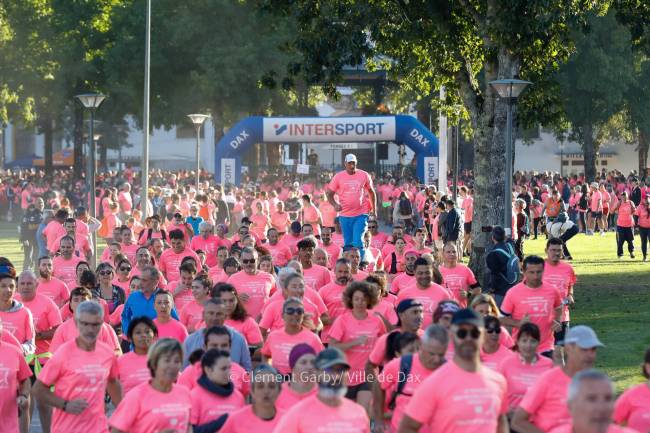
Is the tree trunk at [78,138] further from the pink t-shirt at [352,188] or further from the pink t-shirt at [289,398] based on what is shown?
the pink t-shirt at [289,398]

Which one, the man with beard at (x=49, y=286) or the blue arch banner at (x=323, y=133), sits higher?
the blue arch banner at (x=323, y=133)

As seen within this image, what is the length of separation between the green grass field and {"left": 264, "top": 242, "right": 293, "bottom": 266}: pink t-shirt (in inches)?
182

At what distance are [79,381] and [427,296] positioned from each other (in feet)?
13.5

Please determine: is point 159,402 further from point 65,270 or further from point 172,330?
point 65,270

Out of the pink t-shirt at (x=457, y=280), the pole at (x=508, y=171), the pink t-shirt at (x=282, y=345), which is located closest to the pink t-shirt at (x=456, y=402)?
the pink t-shirt at (x=282, y=345)

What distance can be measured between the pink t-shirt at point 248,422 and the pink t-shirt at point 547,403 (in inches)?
60.9

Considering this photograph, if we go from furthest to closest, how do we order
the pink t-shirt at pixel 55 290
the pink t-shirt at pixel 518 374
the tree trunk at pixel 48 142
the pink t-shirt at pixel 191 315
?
1. the tree trunk at pixel 48 142
2. the pink t-shirt at pixel 55 290
3. the pink t-shirt at pixel 191 315
4. the pink t-shirt at pixel 518 374

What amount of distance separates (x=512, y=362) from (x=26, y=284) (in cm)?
508

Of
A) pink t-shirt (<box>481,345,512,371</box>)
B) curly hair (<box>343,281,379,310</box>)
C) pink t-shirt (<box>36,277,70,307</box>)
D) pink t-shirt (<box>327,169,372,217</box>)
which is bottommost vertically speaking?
pink t-shirt (<box>481,345,512,371</box>)

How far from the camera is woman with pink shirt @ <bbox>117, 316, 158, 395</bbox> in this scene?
9781 millimetres

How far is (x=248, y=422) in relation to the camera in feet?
25.9

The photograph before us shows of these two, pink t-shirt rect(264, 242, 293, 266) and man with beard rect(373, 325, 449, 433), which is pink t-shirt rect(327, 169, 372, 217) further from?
man with beard rect(373, 325, 449, 433)

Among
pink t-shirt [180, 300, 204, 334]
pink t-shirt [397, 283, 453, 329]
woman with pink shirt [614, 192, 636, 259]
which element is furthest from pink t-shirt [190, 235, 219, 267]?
woman with pink shirt [614, 192, 636, 259]

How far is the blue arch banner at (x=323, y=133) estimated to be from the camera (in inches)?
1502
